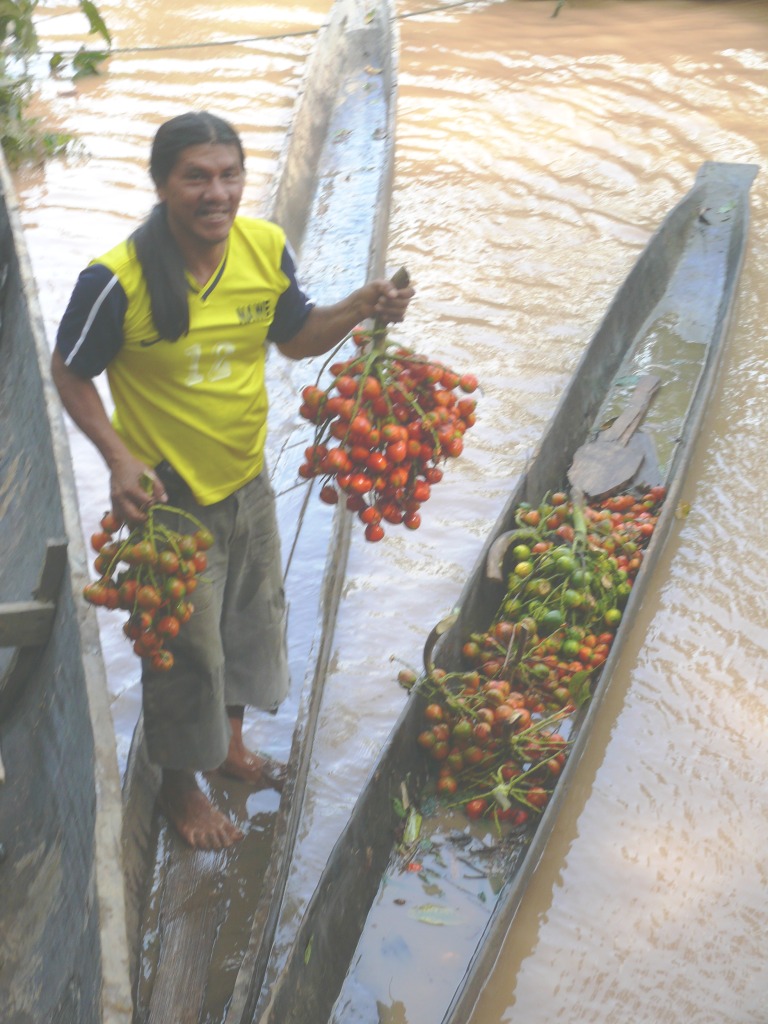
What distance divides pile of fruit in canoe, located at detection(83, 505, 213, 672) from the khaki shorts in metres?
0.15

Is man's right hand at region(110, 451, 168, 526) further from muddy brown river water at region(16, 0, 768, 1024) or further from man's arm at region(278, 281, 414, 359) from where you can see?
muddy brown river water at region(16, 0, 768, 1024)

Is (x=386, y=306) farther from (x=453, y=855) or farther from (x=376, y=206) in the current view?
(x=376, y=206)

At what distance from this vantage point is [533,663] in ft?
10.1

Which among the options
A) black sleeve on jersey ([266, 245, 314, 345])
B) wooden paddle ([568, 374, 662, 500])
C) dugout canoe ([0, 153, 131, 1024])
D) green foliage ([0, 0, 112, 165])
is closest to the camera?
dugout canoe ([0, 153, 131, 1024])

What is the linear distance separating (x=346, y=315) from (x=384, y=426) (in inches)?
10.5

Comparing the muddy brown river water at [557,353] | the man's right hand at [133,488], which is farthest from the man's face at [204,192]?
the muddy brown river water at [557,353]

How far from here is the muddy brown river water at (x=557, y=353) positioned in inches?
111

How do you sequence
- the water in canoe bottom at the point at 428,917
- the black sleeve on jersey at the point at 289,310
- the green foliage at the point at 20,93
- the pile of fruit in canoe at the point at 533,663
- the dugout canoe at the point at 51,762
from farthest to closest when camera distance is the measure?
the green foliage at the point at 20,93, the pile of fruit in canoe at the point at 533,663, the water in canoe bottom at the point at 428,917, the black sleeve on jersey at the point at 289,310, the dugout canoe at the point at 51,762

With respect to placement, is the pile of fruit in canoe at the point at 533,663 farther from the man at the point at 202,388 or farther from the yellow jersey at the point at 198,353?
the yellow jersey at the point at 198,353

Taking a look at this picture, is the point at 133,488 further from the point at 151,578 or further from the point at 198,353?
the point at 198,353

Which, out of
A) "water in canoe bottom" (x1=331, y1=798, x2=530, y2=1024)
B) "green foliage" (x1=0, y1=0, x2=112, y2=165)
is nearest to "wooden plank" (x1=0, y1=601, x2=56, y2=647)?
"water in canoe bottom" (x1=331, y1=798, x2=530, y2=1024)

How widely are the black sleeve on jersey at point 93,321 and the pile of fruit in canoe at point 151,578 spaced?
0.99 ft

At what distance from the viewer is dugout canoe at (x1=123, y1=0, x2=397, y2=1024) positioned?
2.25 m

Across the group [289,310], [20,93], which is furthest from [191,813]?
[20,93]
